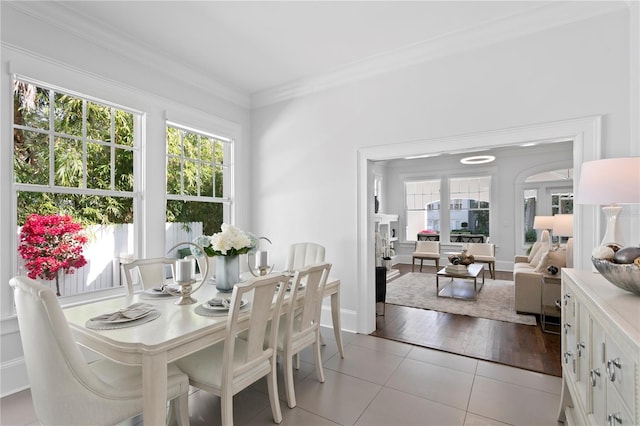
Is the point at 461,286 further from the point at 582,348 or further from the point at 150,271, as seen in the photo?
the point at 150,271

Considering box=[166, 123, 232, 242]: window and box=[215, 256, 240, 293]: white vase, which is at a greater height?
box=[166, 123, 232, 242]: window

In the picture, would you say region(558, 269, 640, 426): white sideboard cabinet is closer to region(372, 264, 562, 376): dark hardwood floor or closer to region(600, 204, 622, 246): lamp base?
region(600, 204, 622, 246): lamp base

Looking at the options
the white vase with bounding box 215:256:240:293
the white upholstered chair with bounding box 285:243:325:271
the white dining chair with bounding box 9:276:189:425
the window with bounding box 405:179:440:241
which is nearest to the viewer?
the white dining chair with bounding box 9:276:189:425

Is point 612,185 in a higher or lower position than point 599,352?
higher

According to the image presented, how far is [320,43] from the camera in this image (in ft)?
11.1

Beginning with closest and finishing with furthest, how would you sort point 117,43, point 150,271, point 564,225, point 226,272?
1. point 226,272
2. point 150,271
3. point 117,43
4. point 564,225

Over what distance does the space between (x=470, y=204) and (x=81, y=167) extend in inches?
333

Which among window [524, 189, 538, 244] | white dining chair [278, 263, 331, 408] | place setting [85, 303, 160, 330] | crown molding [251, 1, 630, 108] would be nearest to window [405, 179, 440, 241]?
window [524, 189, 538, 244]

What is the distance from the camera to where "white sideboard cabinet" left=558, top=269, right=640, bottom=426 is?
3.35 feet

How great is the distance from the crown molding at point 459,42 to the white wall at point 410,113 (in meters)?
0.07

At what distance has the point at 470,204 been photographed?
28.3 feet

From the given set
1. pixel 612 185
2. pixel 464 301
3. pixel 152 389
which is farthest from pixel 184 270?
pixel 464 301

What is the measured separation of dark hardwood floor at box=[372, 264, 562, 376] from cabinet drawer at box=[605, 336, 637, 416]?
1920 millimetres

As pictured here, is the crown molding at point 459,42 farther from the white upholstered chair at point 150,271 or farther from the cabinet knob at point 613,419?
the cabinet knob at point 613,419
